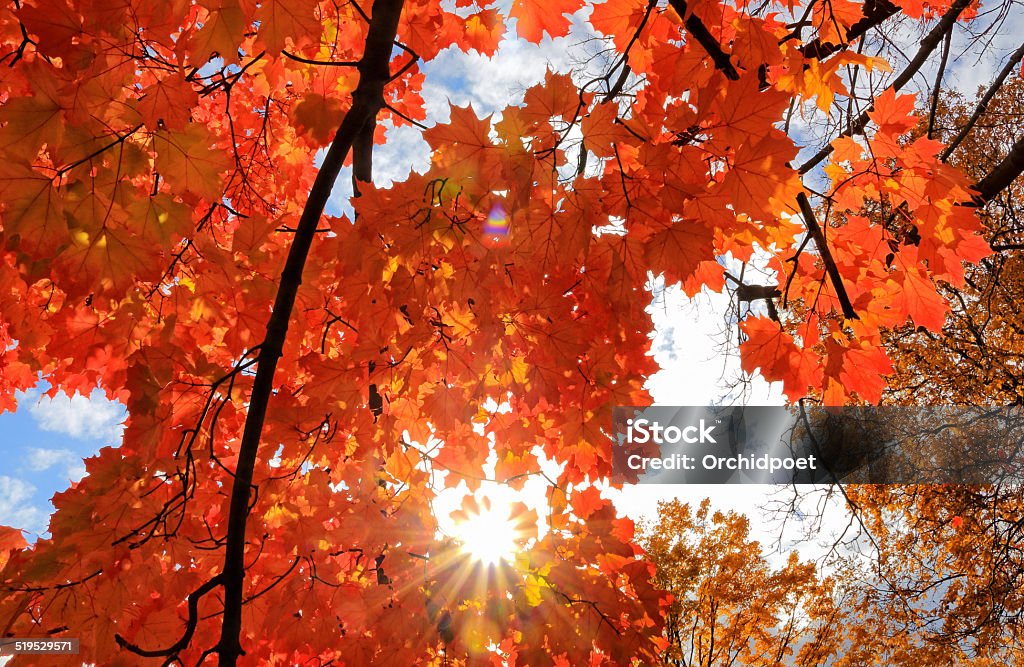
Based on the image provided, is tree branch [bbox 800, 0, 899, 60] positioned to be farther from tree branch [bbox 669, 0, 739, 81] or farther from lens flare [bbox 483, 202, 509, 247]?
lens flare [bbox 483, 202, 509, 247]

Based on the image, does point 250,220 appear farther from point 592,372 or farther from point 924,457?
point 924,457

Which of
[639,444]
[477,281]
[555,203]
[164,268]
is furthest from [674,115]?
[164,268]

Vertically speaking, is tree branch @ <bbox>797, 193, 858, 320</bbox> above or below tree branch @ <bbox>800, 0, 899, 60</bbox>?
below

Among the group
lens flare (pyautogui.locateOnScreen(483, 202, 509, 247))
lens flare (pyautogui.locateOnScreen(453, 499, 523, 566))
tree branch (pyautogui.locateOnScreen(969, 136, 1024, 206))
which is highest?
tree branch (pyautogui.locateOnScreen(969, 136, 1024, 206))

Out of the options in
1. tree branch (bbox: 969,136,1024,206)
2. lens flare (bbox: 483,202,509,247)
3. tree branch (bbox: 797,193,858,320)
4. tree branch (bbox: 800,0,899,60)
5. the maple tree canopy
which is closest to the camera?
the maple tree canopy

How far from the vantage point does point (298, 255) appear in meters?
1.96

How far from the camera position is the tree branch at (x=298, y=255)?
180 cm

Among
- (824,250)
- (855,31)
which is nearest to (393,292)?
(824,250)

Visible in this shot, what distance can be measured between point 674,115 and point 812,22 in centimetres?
87

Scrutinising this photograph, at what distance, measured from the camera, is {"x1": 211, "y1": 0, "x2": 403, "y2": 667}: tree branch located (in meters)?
1.80

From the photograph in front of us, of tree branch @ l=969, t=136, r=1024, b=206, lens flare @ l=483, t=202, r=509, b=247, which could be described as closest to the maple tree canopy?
lens flare @ l=483, t=202, r=509, b=247

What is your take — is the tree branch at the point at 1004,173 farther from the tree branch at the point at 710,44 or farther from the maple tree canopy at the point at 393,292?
the tree branch at the point at 710,44

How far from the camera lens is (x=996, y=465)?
9594 millimetres

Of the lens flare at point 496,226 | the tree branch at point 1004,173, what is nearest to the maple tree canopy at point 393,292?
the lens flare at point 496,226
